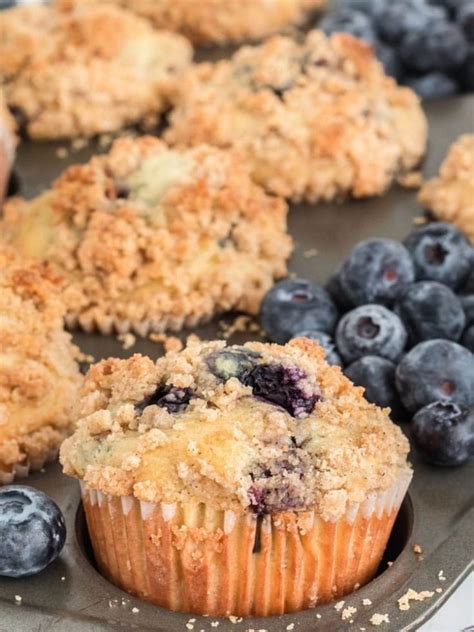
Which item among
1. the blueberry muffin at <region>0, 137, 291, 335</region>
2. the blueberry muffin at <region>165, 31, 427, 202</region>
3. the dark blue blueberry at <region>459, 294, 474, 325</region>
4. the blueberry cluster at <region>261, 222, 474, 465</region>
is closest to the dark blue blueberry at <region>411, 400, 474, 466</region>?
the blueberry cluster at <region>261, 222, 474, 465</region>

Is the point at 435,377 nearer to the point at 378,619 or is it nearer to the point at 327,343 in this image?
the point at 327,343

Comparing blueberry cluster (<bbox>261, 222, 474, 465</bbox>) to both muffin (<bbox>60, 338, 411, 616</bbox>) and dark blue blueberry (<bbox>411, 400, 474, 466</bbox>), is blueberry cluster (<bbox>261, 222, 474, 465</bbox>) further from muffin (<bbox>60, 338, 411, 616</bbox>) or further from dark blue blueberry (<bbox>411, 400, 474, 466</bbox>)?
muffin (<bbox>60, 338, 411, 616</bbox>)

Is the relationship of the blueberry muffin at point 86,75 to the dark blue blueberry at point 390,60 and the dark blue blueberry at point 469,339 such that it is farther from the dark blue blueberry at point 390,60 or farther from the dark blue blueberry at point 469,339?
the dark blue blueberry at point 469,339

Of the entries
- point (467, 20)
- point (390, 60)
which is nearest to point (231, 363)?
point (390, 60)

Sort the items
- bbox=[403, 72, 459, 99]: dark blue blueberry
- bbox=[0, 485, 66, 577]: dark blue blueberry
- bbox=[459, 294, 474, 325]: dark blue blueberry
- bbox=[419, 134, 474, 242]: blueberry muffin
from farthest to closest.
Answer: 1. bbox=[403, 72, 459, 99]: dark blue blueberry
2. bbox=[419, 134, 474, 242]: blueberry muffin
3. bbox=[459, 294, 474, 325]: dark blue blueberry
4. bbox=[0, 485, 66, 577]: dark blue blueberry

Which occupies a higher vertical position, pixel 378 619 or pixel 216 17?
pixel 216 17

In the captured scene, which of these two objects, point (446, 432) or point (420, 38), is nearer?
point (446, 432)
